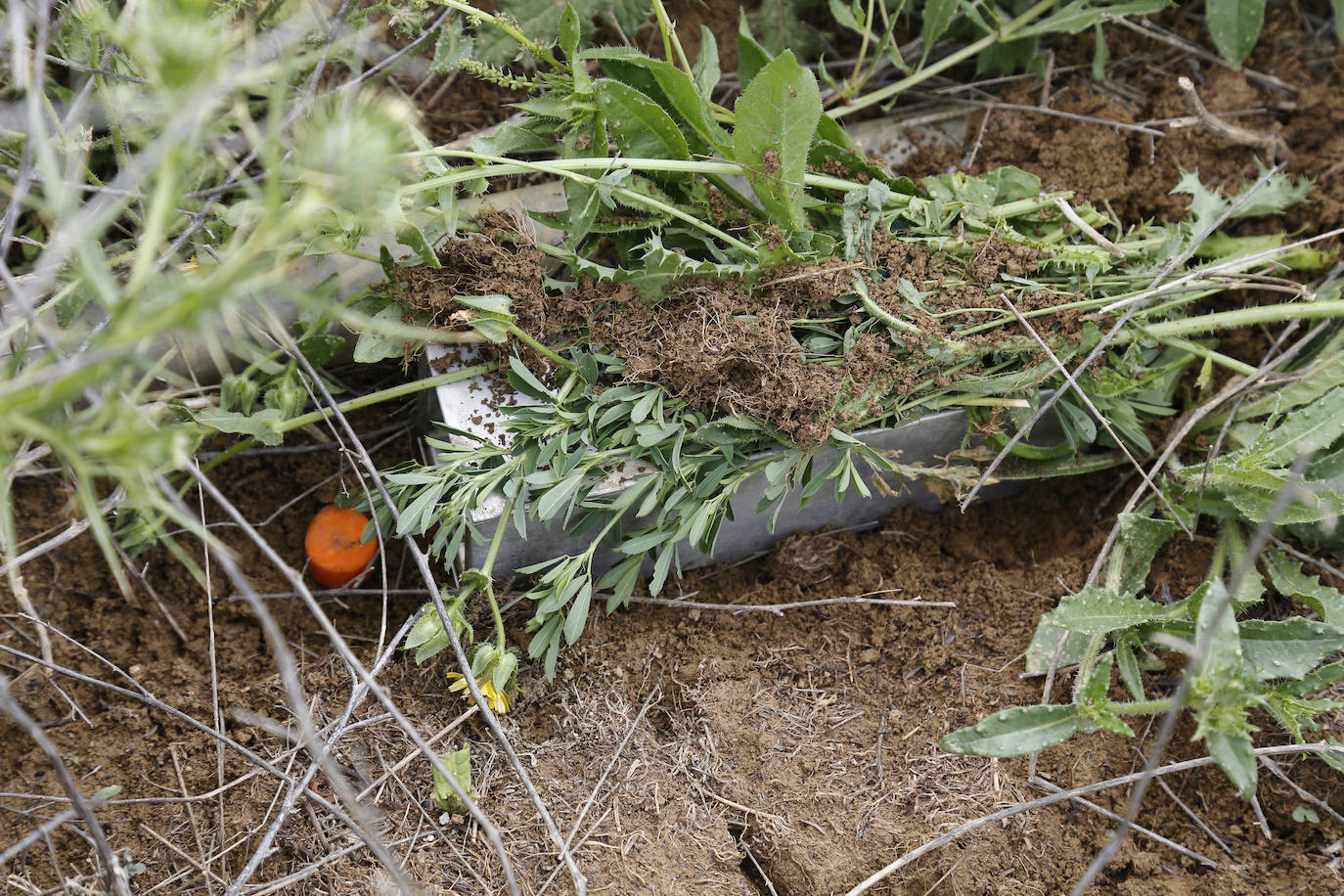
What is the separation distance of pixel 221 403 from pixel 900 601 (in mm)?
1491

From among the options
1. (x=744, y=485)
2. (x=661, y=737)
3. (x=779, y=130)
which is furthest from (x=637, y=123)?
(x=661, y=737)

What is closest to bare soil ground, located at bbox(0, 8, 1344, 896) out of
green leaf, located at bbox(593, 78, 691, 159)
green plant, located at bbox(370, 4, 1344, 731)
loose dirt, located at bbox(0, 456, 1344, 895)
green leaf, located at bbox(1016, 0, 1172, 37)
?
loose dirt, located at bbox(0, 456, 1344, 895)

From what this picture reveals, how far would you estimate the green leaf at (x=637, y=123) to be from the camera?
184 cm

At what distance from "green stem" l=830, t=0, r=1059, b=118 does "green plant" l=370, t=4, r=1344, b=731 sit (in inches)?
16.3

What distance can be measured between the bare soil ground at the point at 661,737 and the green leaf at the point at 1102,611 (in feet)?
0.83

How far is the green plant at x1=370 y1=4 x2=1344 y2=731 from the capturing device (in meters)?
1.82

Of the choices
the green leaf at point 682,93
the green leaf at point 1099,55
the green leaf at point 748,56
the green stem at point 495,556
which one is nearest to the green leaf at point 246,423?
the green stem at point 495,556

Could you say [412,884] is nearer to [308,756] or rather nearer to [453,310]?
[308,756]

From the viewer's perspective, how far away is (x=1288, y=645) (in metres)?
1.72

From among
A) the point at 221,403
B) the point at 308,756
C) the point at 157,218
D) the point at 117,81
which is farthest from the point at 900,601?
the point at 117,81

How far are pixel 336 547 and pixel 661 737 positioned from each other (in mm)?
847

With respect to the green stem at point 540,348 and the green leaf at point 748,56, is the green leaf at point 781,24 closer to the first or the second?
the green leaf at point 748,56

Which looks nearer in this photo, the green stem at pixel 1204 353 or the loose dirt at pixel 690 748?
the loose dirt at pixel 690 748

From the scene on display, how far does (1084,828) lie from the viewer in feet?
6.09
